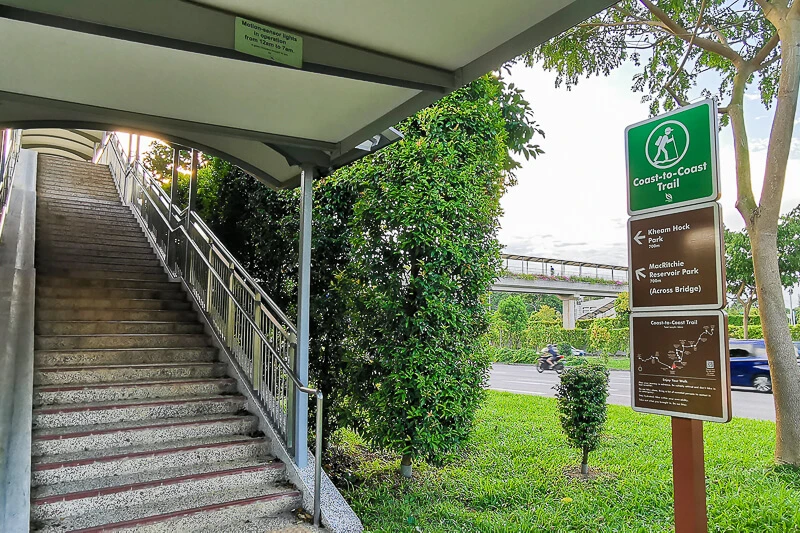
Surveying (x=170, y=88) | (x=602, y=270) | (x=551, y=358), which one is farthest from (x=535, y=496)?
(x=602, y=270)

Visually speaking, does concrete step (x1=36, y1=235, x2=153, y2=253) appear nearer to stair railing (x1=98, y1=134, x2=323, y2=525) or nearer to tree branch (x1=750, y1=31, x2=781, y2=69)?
stair railing (x1=98, y1=134, x2=323, y2=525)

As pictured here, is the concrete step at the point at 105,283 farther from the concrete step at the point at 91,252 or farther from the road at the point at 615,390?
the road at the point at 615,390

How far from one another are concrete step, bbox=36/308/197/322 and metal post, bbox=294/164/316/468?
226 centimetres

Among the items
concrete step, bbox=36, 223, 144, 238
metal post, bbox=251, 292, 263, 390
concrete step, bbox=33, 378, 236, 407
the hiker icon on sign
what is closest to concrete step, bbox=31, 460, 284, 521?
metal post, bbox=251, 292, 263, 390

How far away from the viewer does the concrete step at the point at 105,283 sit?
592 cm

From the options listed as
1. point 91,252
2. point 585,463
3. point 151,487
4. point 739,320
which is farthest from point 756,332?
point 151,487

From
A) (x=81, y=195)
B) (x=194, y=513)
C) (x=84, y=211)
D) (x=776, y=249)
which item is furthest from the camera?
(x=81, y=195)

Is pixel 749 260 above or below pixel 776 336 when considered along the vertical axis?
above

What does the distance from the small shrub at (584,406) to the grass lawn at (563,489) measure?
0.40 metres

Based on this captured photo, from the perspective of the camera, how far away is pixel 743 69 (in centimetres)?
673

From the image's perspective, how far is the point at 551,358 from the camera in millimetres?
18938

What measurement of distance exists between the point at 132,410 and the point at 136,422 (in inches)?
4.2

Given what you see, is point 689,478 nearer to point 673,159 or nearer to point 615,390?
point 673,159

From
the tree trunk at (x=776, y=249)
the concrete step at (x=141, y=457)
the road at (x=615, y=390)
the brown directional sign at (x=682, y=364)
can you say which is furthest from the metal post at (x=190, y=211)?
the tree trunk at (x=776, y=249)
